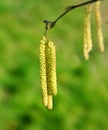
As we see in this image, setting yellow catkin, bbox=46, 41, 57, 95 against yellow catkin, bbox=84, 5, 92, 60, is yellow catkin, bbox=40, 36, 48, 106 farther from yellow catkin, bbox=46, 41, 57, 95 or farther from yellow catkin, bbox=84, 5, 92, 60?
yellow catkin, bbox=84, 5, 92, 60

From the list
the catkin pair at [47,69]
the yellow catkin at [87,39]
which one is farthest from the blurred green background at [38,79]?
the catkin pair at [47,69]

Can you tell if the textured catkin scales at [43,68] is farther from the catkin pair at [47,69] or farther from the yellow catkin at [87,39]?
the yellow catkin at [87,39]

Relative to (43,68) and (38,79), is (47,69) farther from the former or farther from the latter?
(38,79)

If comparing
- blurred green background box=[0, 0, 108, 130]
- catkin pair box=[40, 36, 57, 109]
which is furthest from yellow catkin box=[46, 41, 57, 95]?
blurred green background box=[0, 0, 108, 130]

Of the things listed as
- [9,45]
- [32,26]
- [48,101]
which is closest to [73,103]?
[9,45]

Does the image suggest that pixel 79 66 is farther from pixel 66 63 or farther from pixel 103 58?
pixel 103 58

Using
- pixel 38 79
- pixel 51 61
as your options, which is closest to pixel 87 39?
pixel 51 61
